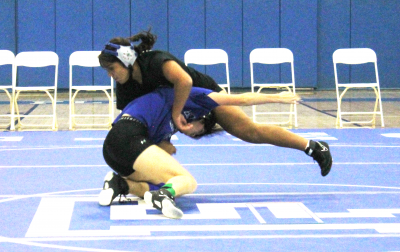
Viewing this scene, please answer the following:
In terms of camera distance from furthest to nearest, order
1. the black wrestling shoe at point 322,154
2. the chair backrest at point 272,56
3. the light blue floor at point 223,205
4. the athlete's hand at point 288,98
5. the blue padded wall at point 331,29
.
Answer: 1. the blue padded wall at point 331,29
2. the chair backrest at point 272,56
3. the black wrestling shoe at point 322,154
4. the athlete's hand at point 288,98
5. the light blue floor at point 223,205

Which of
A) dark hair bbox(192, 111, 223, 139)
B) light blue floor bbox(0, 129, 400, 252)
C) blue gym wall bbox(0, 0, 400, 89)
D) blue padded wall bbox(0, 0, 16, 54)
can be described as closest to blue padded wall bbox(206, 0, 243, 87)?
blue gym wall bbox(0, 0, 400, 89)

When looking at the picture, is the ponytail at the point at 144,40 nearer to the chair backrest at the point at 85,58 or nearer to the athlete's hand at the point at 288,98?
the athlete's hand at the point at 288,98

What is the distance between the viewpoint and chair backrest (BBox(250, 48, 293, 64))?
994 cm

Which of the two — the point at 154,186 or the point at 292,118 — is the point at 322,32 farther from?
the point at 154,186

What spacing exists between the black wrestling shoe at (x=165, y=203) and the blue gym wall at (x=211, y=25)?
1053 cm

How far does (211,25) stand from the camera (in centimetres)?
1464

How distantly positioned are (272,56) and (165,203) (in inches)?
239

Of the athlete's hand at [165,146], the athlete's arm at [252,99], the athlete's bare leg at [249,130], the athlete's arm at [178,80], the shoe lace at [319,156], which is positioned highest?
the athlete's arm at [178,80]

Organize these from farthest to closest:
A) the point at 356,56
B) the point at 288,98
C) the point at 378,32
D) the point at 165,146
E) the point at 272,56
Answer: the point at 378,32, the point at 272,56, the point at 356,56, the point at 165,146, the point at 288,98

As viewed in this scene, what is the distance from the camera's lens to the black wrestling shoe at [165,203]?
13.9 ft

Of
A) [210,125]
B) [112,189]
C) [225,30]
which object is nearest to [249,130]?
[210,125]

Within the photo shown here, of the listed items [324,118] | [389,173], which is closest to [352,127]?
[324,118]

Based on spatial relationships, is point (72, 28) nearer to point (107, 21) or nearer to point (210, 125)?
point (107, 21)

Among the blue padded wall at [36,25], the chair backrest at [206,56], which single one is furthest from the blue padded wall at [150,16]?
the chair backrest at [206,56]
